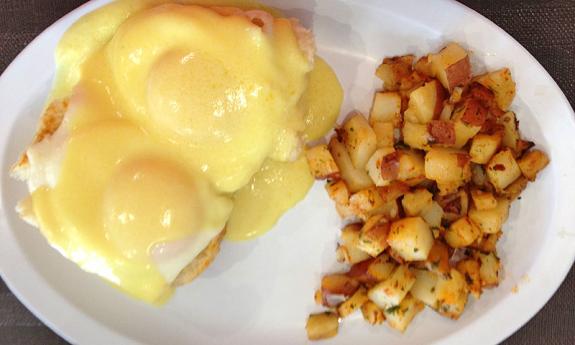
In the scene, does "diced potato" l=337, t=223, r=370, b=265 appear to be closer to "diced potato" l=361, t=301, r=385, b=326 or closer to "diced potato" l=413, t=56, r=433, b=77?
"diced potato" l=361, t=301, r=385, b=326

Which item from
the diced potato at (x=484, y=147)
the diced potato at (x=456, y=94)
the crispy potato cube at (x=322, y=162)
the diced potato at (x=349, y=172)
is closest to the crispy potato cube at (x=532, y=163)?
the diced potato at (x=484, y=147)

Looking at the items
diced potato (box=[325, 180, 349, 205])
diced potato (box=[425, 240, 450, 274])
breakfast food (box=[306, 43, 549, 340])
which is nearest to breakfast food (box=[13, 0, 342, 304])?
diced potato (box=[325, 180, 349, 205])

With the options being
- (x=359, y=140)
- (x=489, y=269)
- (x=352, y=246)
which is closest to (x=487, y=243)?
(x=489, y=269)

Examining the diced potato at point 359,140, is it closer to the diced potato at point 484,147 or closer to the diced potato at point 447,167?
the diced potato at point 447,167

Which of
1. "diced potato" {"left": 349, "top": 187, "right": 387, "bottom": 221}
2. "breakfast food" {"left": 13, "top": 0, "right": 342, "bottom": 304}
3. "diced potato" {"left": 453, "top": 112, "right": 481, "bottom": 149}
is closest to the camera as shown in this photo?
"breakfast food" {"left": 13, "top": 0, "right": 342, "bottom": 304}

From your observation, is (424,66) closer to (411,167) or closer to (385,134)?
(385,134)
